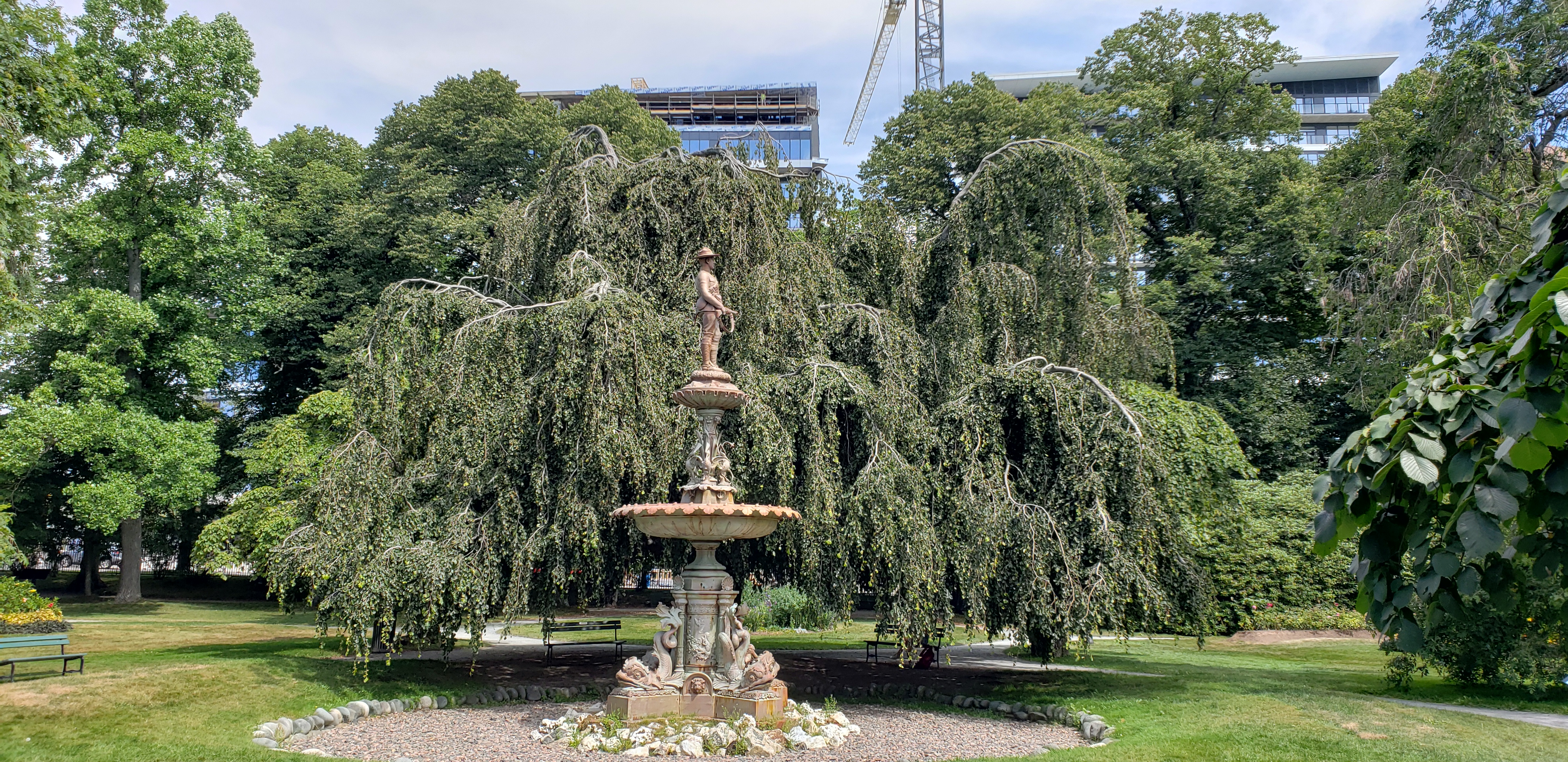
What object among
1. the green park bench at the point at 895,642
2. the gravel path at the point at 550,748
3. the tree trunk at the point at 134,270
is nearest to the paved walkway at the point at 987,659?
the green park bench at the point at 895,642

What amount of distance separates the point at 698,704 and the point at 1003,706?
13.3ft

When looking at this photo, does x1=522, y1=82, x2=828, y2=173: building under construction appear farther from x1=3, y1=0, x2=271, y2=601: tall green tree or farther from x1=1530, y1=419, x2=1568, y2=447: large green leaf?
x1=1530, y1=419, x2=1568, y2=447: large green leaf

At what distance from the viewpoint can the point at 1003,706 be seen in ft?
37.4

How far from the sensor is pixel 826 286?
44.0 ft

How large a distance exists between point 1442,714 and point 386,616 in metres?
10.9

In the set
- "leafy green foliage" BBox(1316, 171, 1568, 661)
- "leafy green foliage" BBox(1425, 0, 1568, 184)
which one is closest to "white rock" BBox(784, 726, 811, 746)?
"leafy green foliage" BBox(1316, 171, 1568, 661)

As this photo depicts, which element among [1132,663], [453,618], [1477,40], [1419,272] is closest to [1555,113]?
[1477,40]

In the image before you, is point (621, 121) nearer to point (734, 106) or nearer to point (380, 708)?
point (380, 708)

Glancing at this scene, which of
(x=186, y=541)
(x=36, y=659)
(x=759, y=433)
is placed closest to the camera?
(x=36, y=659)

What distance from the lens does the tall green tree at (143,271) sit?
22000 millimetres

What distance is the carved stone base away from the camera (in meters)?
9.34

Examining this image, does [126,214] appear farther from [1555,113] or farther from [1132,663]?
[1555,113]

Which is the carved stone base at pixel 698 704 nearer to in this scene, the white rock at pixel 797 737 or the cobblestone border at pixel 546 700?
the white rock at pixel 797 737

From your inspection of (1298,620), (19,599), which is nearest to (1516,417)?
(1298,620)
